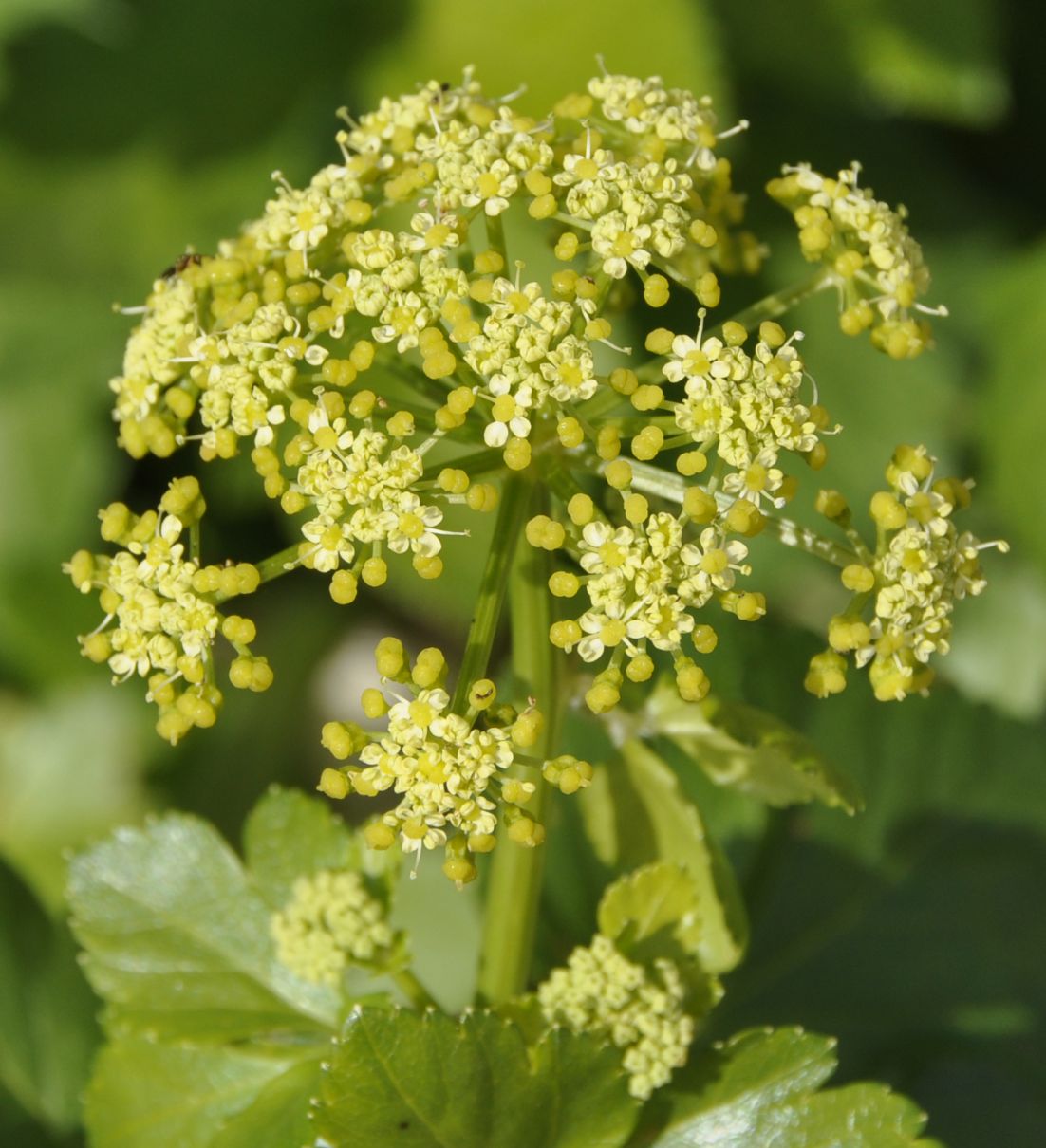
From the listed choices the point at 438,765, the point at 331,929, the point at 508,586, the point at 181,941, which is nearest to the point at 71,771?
the point at 181,941

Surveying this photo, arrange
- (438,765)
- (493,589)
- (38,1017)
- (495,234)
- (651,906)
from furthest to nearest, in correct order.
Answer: (38,1017)
(651,906)
(495,234)
(493,589)
(438,765)

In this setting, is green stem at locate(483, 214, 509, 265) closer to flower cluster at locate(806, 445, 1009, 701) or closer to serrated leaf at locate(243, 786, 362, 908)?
flower cluster at locate(806, 445, 1009, 701)

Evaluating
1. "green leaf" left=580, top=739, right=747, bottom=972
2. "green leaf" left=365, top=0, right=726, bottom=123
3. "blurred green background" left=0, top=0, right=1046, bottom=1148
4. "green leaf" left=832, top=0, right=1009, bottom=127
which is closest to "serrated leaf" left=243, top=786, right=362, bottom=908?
"green leaf" left=580, top=739, right=747, bottom=972

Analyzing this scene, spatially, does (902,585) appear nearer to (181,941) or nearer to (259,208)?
(181,941)

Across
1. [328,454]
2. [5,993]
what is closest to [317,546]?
[328,454]

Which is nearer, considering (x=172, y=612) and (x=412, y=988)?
(x=172, y=612)

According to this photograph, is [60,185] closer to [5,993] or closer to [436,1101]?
[5,993]
